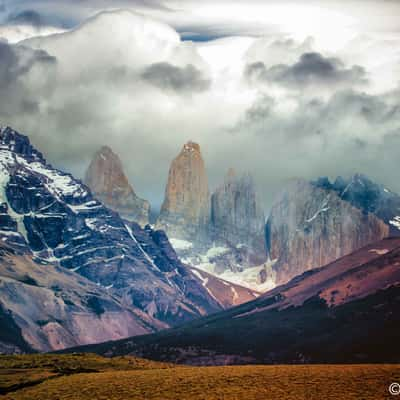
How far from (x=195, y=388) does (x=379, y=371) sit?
3450 cm

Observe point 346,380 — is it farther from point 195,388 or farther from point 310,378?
point 195,388

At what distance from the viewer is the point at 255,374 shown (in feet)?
623

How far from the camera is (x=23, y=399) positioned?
178 metres

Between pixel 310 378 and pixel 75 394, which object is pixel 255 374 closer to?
pixel 310 378

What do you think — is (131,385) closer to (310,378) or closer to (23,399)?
(23,399)

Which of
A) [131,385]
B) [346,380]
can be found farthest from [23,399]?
[346,380]

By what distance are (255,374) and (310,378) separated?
48.3 feet

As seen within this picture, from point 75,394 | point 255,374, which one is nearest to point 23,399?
point 75,394

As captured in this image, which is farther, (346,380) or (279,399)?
(346,380)

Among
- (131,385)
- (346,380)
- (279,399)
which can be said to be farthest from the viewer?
(131,385)

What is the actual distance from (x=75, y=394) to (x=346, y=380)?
166 feet

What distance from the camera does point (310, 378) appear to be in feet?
586

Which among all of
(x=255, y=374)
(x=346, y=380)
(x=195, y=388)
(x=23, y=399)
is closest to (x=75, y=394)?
(x=23, y=399)

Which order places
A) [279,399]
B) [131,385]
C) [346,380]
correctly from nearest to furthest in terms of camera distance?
[279,399] < [346,380] < [131,385]
